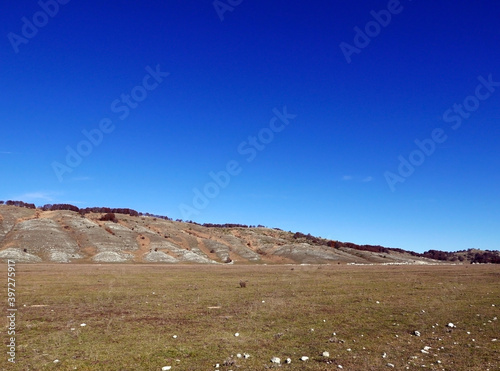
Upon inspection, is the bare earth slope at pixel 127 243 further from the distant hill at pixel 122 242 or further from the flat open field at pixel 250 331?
the flat open field at pixel 250 331

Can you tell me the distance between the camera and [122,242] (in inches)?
4299

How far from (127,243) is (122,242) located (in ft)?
5.07

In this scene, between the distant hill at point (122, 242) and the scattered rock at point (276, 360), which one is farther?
the distant hill at point (122, 242)

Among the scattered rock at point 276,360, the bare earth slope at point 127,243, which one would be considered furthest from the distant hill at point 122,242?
the scattered rock at point 276,360

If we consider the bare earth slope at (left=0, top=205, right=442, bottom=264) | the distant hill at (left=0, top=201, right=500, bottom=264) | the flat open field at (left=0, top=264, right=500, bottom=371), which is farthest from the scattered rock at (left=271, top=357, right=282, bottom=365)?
the distant hill at (left=0, top=201, right=500, bottom=264)

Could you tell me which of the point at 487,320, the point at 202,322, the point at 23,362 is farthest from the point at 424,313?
the point at 23,362

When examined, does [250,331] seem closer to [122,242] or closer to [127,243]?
[127,243]

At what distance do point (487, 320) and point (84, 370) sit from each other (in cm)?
2116

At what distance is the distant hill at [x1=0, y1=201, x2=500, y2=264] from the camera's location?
9225 centimetres

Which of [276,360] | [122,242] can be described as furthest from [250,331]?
[122,242]

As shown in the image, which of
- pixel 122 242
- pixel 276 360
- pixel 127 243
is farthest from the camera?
pixel 127 243

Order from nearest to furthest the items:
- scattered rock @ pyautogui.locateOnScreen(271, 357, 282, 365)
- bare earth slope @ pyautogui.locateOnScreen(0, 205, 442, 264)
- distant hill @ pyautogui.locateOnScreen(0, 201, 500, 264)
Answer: scattered rock @ pyautogui.locateOnScreen(271, 357, 282, 365) < bare earth slope @ pyautogui.locateOnScreen(0, 205, 442, 264) < distant hill @ pyautogui.locateOnScreen(0, 201, 500, 264)

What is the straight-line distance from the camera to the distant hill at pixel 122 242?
92.2m

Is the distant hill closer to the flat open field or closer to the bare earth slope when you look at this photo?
the bare earth slope
